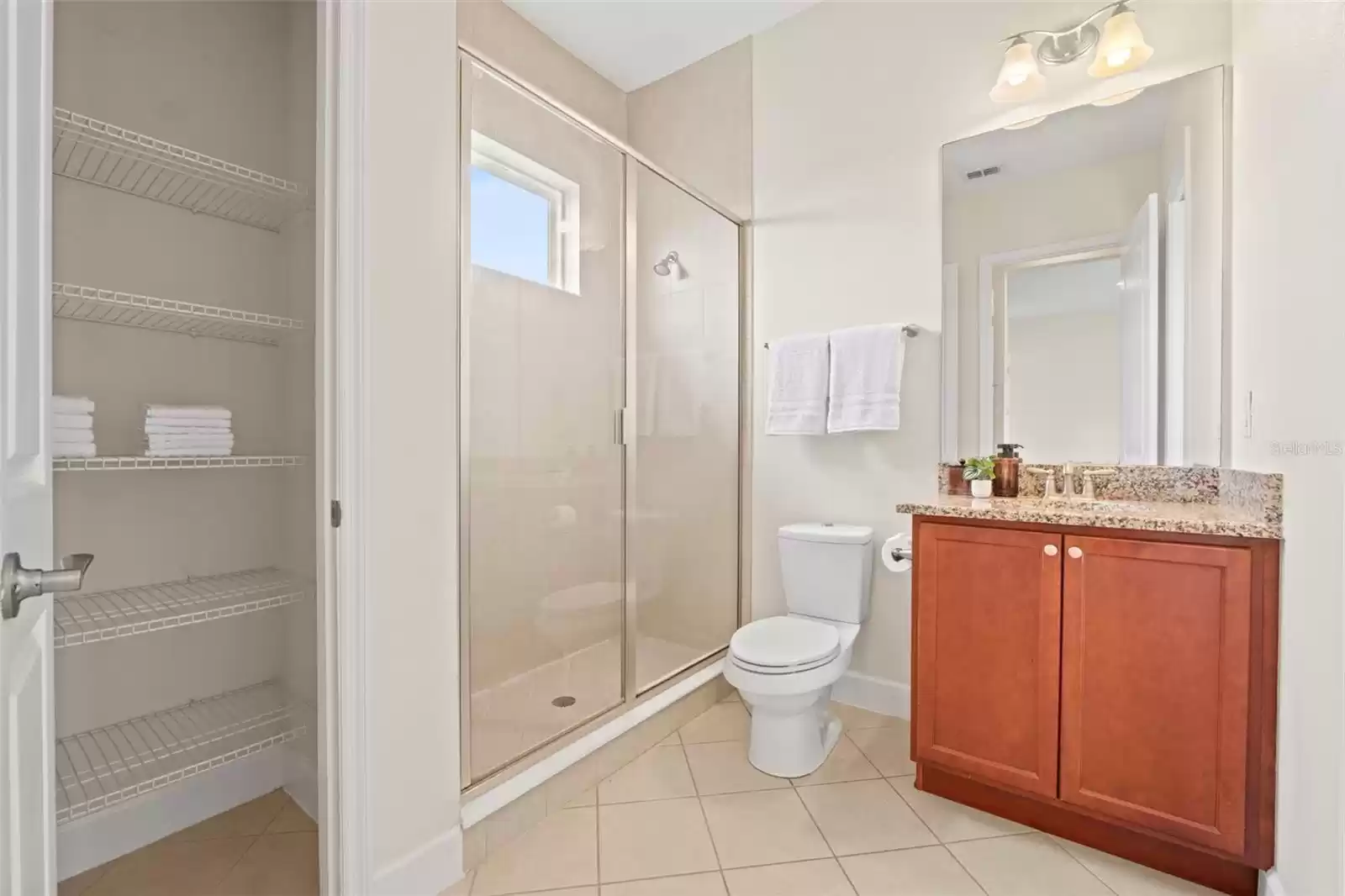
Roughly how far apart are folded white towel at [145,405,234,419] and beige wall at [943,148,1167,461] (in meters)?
2.31

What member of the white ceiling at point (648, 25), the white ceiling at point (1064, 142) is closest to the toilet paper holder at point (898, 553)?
the white ceiling at point (1064, 142)

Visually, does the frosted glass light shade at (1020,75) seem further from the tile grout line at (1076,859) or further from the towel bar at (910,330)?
the tile grout line at (1076,859)

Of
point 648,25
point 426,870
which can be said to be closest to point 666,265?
point 648,25

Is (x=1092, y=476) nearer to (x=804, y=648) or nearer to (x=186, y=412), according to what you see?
(x=804, y=648)

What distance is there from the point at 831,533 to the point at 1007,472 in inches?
24.7

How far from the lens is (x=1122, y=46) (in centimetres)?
197

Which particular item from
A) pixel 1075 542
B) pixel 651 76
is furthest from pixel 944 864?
pixel 651 76

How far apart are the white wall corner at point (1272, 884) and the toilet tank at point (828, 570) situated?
1.17 m

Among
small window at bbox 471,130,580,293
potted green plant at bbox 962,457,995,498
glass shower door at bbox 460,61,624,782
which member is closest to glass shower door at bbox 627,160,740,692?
glass shower door at bbox 460,61,624,782

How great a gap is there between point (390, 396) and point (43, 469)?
0.62m

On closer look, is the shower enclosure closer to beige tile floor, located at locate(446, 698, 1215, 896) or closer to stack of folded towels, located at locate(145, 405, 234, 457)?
beige tile floor, located at locate(446, 698, 1215, 896)

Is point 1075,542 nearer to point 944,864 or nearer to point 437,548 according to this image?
point 944,864

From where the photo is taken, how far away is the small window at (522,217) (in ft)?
5.96

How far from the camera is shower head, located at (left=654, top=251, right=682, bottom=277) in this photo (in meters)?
2.48
